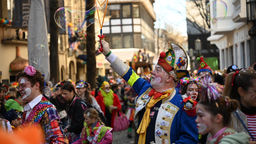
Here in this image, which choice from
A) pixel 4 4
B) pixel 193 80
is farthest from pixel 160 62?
pixel 4 4

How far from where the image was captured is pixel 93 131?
520 centimetres

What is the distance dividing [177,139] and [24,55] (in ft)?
63.0

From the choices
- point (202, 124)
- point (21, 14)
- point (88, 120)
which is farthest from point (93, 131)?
point (21, 14)

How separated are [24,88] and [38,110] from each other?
0.31 m

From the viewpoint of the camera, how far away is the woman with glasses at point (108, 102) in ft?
34.3

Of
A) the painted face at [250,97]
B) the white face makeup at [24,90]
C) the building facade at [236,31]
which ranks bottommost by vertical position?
the painted face at [250,97]

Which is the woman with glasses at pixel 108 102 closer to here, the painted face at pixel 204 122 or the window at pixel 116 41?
the painted face at pixel 204 122

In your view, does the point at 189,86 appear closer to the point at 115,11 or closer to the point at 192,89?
the point at 192,89

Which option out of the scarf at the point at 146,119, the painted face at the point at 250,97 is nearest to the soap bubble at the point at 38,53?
the scarf at the point at 146,119

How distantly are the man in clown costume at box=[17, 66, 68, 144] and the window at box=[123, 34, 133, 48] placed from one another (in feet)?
128

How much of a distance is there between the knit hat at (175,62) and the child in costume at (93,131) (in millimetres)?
1982

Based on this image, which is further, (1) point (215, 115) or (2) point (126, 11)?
(2) point (126, 11)

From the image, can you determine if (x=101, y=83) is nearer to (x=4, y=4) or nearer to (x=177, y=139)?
(x=177, y=139)

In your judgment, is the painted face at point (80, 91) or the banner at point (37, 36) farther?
the banner at point (37, 36)
